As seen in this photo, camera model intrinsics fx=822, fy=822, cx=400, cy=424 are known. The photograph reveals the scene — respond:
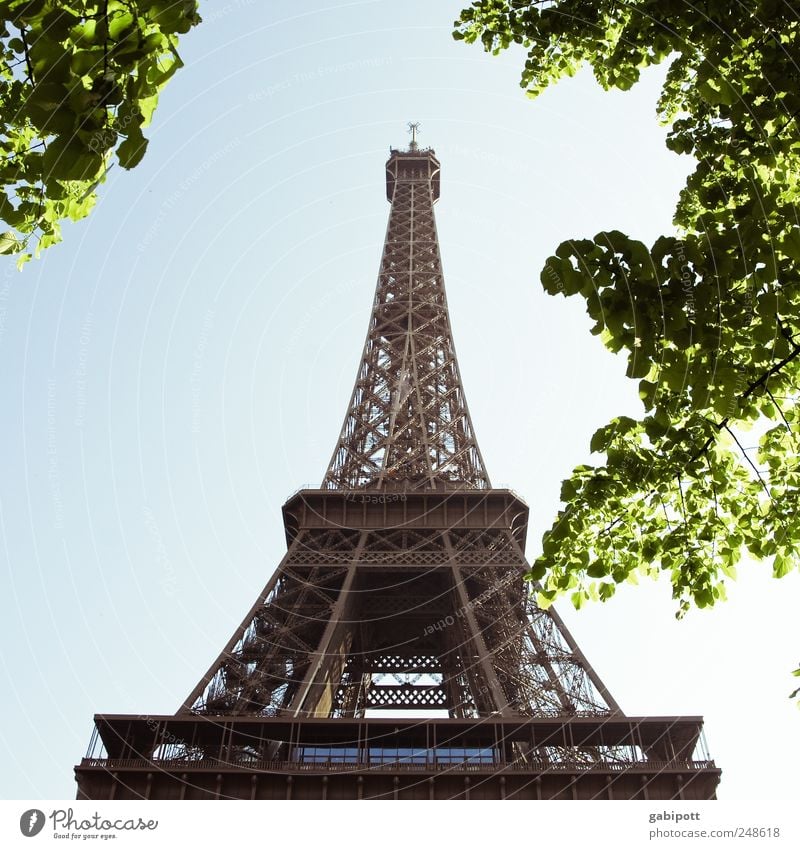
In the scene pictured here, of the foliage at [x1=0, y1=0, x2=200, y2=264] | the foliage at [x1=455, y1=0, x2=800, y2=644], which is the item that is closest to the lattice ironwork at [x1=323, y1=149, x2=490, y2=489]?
the foliage at [x1=455, y1=0, x2=800, y2=644]

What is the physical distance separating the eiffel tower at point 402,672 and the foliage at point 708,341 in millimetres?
18632

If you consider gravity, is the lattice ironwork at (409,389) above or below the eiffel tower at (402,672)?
above

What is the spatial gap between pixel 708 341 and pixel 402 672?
33.4m

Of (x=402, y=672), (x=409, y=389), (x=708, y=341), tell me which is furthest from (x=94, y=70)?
(x=409, y=389)

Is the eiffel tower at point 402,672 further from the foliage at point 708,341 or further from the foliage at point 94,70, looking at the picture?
the foliage at point 94,70

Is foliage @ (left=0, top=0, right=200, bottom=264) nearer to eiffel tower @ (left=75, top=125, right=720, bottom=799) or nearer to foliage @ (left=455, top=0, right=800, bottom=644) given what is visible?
foliage @ (left=455, top=0, right=800, bottom=644)

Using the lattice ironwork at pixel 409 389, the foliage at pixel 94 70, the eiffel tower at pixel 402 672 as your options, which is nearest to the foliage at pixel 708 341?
the foliage at pixel 94 70

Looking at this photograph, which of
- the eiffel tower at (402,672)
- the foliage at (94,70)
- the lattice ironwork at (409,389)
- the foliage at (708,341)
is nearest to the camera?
the foliage at (94,70)

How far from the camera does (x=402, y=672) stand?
3750cm

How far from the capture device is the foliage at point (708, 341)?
20.5 ft

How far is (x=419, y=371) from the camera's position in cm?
5056

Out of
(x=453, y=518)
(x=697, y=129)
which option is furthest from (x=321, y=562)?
(x=697, y=129)

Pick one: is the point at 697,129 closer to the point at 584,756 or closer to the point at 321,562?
the point at 584,756
